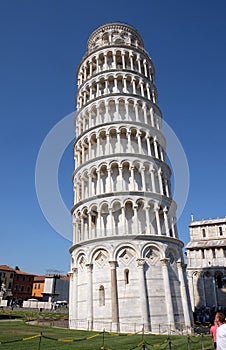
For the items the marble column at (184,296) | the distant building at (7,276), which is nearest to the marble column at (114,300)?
the marble column at (184,296)

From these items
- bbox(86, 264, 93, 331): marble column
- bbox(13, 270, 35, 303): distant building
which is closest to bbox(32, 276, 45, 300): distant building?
bbox(13, 270, 35, 303): distant building

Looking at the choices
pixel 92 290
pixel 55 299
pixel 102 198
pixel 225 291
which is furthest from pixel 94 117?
pixel 55 299

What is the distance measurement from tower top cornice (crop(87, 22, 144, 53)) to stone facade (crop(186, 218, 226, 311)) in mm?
35889

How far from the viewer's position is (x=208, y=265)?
50.3 metres

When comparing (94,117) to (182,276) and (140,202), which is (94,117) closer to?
(140,202)

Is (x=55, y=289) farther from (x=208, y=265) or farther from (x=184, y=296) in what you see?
(x=184, y=296)

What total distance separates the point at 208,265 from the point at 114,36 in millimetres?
39791

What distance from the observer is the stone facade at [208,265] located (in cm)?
4800

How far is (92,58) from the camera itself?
3694 cm

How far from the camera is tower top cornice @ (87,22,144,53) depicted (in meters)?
38.3

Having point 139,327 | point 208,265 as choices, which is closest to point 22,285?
point 208,265

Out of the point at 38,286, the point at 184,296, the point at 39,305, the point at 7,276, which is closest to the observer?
the point at 184,296

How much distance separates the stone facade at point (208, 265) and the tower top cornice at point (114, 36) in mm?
35889

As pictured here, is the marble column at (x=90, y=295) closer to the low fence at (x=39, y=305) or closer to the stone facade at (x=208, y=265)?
the stone facade at (x=208, y=265)
